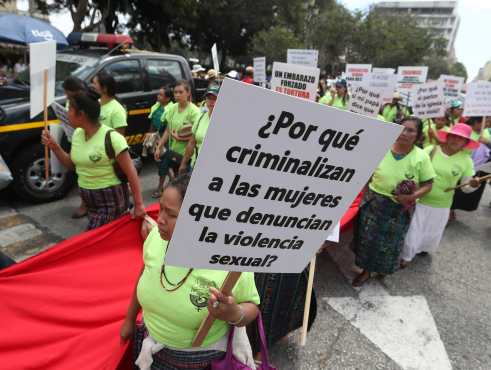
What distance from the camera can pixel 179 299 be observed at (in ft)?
5.20

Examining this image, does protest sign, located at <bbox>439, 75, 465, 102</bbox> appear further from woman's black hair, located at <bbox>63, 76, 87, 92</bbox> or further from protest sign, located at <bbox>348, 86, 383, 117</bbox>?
woman's black hair, located at <bbox>63, 76, 87, 92</bbox>

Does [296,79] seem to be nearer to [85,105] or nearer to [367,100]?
[367,100]

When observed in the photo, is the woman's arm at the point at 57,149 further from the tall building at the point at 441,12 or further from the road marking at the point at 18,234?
A: the tall building at the point at 441,12

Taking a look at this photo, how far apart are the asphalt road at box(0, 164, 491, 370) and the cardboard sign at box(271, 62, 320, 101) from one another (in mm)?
1814

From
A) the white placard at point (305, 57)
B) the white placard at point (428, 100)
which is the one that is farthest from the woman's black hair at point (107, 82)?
the white placard at point (305, 57)

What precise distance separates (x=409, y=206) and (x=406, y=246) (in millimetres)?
905

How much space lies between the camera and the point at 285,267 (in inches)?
57.2

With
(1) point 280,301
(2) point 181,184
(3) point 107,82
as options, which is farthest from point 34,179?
(2) point 181,184

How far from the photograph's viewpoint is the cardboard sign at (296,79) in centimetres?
446

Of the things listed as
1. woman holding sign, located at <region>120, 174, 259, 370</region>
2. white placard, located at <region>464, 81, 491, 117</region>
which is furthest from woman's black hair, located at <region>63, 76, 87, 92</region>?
white placard, located at <region>464, 81, 491, 117</region>

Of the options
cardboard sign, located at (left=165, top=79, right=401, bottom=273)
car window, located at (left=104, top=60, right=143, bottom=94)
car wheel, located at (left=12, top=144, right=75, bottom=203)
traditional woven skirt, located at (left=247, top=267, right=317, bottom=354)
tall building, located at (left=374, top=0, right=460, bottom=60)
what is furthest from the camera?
tall building, located at (left=374, top=0, right=460, bottom=60)

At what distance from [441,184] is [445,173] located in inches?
5.2

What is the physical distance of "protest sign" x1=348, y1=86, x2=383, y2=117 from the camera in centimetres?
468

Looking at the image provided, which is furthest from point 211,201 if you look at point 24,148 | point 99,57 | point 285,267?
point 99,57
